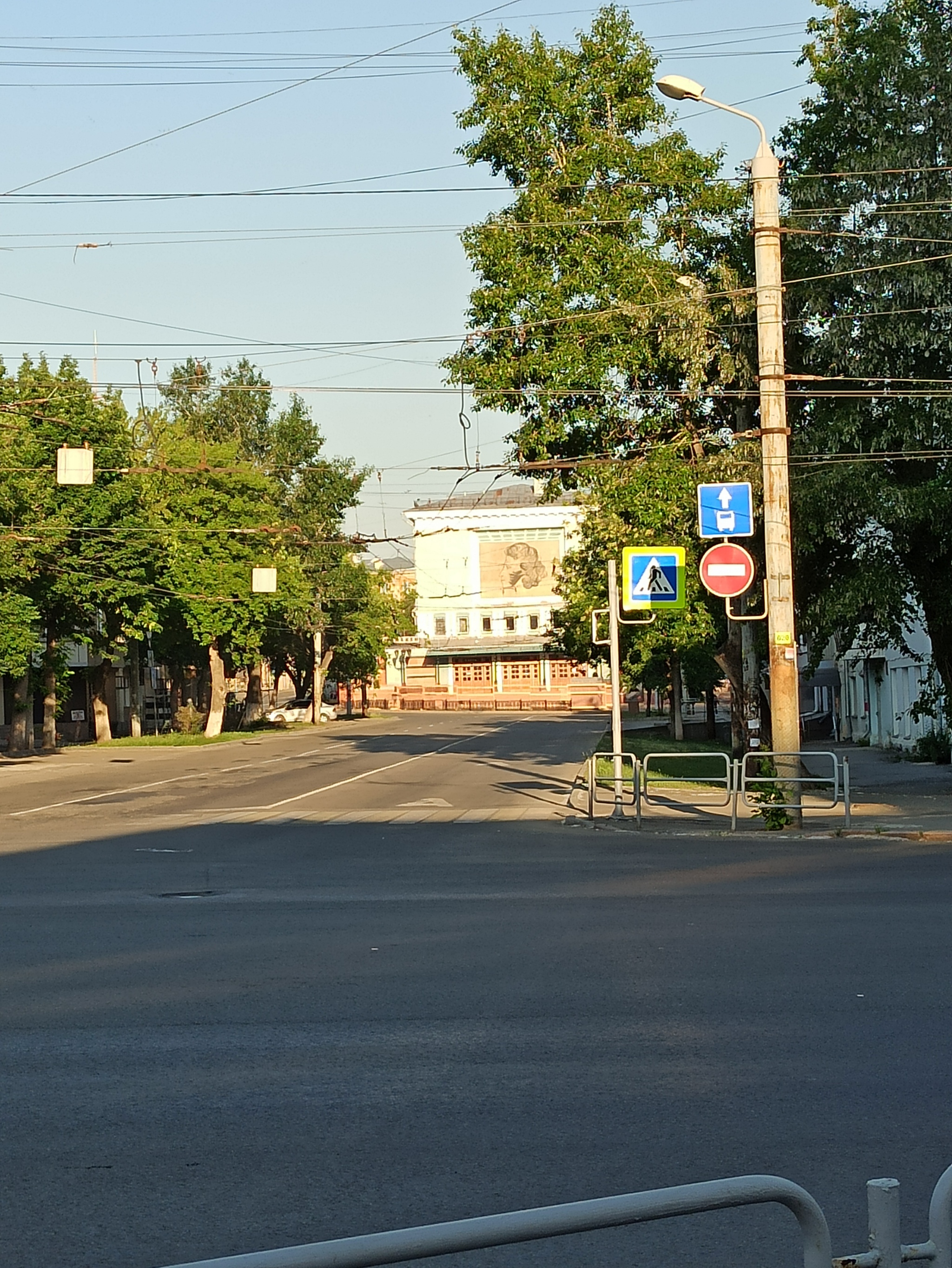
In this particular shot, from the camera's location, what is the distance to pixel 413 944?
37.0 feet

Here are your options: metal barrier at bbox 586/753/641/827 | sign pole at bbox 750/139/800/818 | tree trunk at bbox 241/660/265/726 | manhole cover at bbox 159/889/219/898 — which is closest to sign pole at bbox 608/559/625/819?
metal barrier at bbox 586/753/641/827

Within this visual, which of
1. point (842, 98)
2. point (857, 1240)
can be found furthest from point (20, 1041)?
point (842, 98)

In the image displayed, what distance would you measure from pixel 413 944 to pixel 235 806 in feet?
55.5

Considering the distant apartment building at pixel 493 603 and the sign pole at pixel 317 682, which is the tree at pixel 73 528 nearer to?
the sign pole at pixel 317 682

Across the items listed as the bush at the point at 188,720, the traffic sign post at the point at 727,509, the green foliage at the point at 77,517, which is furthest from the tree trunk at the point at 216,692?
the traffic sign post at the point at 727,509

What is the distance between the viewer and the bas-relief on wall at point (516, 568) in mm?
123000

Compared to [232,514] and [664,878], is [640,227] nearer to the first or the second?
[664,878]

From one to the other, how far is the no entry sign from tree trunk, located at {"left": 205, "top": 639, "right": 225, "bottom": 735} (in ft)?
169

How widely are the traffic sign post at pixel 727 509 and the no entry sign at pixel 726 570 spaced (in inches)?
22.7

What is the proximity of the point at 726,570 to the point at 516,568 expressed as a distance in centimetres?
10231

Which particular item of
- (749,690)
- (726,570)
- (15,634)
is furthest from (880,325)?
(15,634)

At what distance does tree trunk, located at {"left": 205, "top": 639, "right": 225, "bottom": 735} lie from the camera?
71.1 meters

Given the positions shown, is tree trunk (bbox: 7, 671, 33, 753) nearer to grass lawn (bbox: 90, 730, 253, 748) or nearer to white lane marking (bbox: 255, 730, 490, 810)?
grass lawn (bbox: 90, 730, 253, 748)

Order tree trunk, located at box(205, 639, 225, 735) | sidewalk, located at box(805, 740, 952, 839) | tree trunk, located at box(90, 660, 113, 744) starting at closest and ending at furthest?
1. sidewalk, located at box(805, 740, 952, 839)
2. tree trunk, located at box(90, 660, 113, 744)
3. tree trunk, located at box(205, 639, 225, 735)
